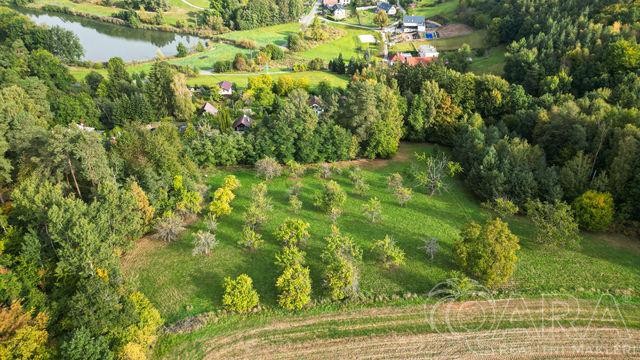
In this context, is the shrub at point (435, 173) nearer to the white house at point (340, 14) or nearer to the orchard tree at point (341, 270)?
the orchard tree at point (341, 270)

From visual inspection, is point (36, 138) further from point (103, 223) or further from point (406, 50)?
point (406, 50)

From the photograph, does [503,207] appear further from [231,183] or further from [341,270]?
[231,183]

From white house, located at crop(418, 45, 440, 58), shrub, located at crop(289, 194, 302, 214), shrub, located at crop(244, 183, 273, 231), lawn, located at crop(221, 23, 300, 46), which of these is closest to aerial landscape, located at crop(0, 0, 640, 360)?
shrub, located at crop(244, 183, 273, 231)

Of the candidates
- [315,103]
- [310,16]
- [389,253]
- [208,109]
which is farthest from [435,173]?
[310,16]

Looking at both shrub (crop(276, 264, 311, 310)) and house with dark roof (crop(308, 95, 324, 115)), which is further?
house with dark roof (crop(308, 95, 324, 115))

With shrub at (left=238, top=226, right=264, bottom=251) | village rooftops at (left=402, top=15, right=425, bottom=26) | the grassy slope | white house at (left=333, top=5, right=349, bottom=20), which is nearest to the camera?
shrub at (left=238, top=226, right=264, bottom=251)

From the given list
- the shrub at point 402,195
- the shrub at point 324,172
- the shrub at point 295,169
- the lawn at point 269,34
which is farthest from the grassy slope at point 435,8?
the shrub at point 402,195

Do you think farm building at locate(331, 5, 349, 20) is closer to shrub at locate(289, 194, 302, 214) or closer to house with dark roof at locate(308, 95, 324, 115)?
house with dark roof at locate(308, 95, 324, 115)
